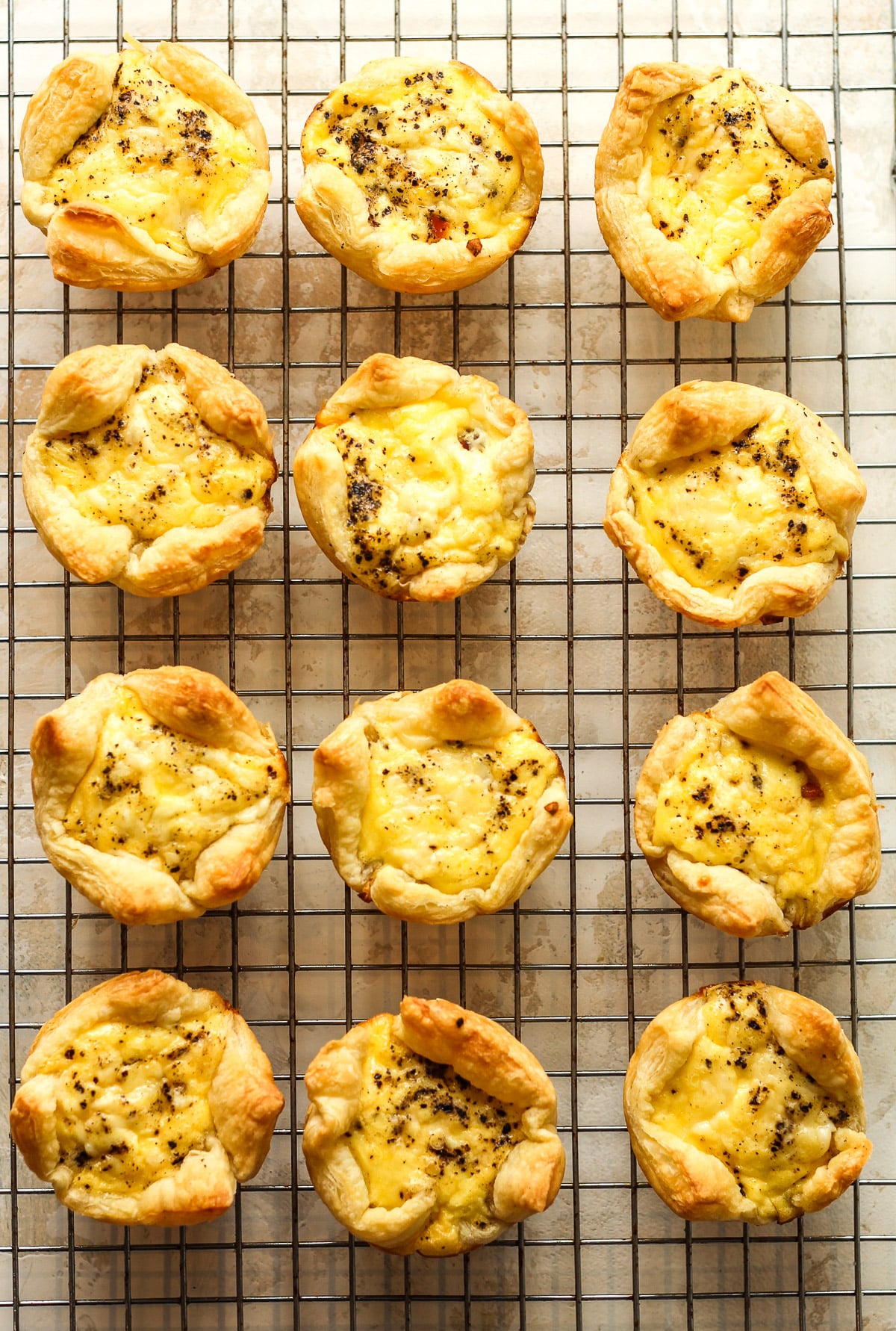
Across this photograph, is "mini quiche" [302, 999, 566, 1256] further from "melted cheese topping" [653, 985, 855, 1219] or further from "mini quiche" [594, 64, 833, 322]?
"mini quiche" [594, 64, 833, 322]

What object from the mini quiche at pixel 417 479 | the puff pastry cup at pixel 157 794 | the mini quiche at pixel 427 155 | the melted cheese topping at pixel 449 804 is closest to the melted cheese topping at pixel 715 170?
the mini quiche at pixel 427 155

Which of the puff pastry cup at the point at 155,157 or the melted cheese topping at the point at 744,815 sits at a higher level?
the puff pastry cup at the point at 155,157

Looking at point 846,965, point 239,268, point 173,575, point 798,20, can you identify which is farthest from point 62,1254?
point 798,20

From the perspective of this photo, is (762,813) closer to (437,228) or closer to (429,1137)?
(429,1137)

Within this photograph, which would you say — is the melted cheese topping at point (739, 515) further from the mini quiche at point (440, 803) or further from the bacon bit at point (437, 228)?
A: the bacon bit at point (437, 228)

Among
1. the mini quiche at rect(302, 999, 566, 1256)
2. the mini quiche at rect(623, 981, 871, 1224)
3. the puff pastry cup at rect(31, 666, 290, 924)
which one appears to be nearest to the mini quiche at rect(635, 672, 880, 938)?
the mini quiche at rect(623, 981, 871, 1224)

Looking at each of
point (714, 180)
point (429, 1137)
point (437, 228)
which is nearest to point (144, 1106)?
point (429, 1137)

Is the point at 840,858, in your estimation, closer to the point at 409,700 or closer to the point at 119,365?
the point at 409,700
